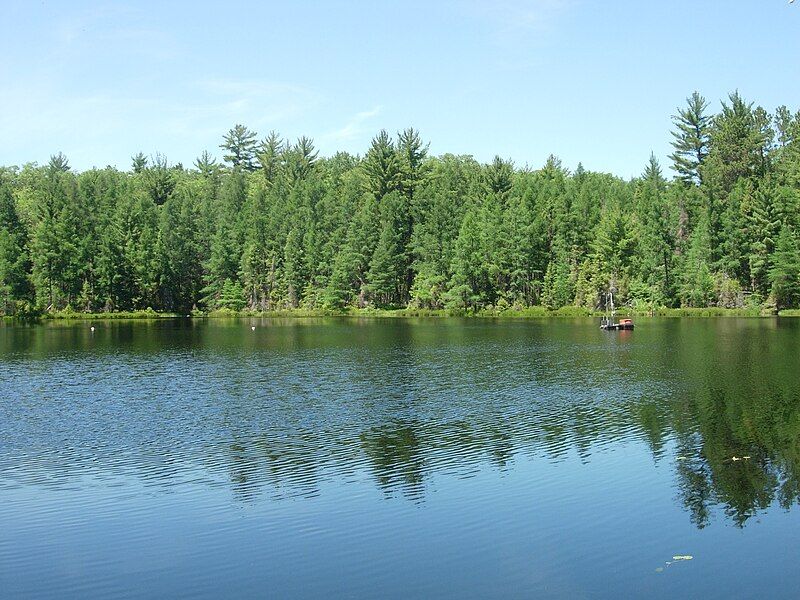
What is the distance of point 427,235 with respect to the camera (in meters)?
137

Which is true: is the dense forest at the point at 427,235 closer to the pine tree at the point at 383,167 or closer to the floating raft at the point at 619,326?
the pine tree at the point at 383,167

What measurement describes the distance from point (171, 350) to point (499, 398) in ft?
119

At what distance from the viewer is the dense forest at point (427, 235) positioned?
121375 mm

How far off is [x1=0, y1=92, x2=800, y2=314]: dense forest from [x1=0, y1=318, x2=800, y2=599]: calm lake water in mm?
73588

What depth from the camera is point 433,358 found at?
5925 cm

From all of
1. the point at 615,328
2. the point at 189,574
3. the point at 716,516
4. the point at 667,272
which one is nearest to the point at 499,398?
the point at 716,516

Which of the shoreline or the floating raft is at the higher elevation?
the shoreline

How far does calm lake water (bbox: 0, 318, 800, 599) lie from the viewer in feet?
54.4

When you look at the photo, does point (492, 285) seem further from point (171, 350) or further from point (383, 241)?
point (171, 350)

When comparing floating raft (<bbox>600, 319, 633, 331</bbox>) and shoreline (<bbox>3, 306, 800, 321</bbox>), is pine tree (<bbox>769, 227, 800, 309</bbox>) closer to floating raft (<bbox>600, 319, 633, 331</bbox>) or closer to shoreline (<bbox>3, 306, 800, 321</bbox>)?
shoreline (<bbox>3, 306, 800, 321</bbox>)

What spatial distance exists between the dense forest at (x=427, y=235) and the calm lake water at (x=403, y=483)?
241ft

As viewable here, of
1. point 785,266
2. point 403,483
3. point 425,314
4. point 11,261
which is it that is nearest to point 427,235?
point 425,314

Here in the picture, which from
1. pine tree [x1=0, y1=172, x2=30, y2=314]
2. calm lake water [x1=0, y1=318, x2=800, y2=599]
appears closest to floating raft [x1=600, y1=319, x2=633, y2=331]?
calm lake water [x1=0, y1=318, x2=800, y2=599]

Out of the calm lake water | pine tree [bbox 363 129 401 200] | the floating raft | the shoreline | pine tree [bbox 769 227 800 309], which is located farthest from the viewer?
pine tree [bbox 363 129 401 200]
